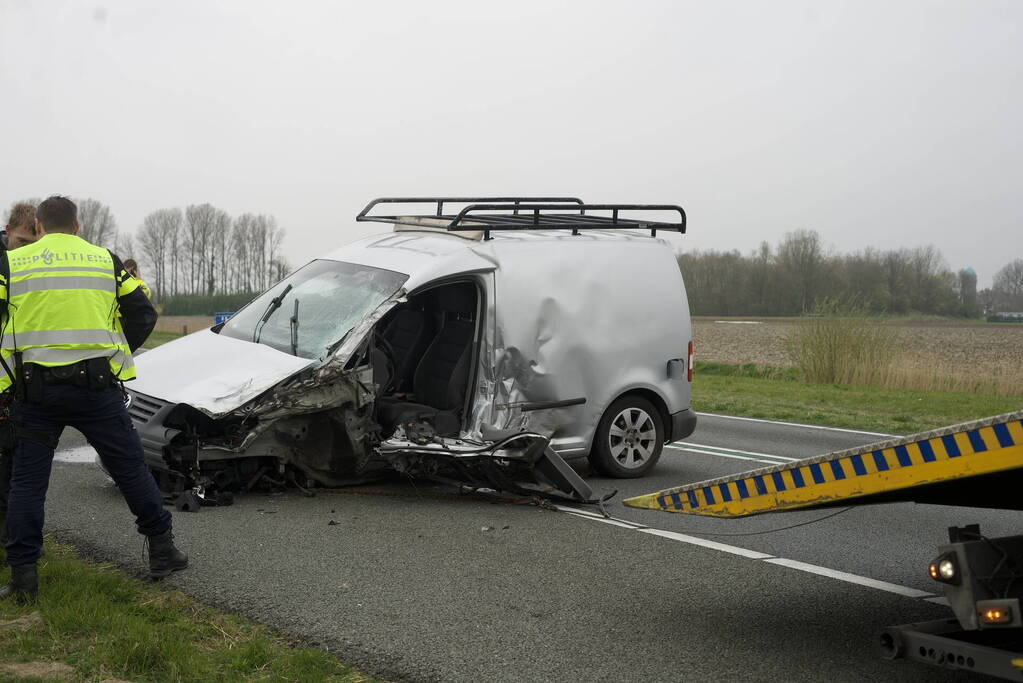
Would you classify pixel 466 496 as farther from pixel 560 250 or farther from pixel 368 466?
pixel 560 250

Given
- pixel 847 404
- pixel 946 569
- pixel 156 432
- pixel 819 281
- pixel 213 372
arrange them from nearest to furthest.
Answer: pixel 946 569 < pixel 156 432 < pixel 213 372 < pixel 847 404 < pixel 819 281

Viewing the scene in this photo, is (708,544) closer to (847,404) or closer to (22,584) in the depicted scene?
(22,584)

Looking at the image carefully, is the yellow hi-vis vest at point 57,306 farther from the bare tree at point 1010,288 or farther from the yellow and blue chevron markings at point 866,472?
the bare tree at point 1010,288

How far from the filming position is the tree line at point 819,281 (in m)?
53.9

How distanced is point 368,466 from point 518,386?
131 centimetres

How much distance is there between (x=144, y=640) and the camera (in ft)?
14.9

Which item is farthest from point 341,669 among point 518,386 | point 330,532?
point 518,386

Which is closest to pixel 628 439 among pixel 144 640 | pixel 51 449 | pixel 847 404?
pixel 51 449

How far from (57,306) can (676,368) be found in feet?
17.6

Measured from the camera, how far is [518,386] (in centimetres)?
833

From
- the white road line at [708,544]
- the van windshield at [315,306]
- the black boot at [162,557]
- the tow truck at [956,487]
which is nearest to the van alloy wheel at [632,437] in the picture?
the white road line at [708,544]

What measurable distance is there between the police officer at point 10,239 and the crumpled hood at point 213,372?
1292 millimetres

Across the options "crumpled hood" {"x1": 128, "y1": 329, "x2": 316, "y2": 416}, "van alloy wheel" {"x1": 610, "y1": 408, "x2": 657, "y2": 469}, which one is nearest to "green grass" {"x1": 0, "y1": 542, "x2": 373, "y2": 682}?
"crumpled hood" {"x1": 128, "y1": 329, "x2": 316, "y2": 416}

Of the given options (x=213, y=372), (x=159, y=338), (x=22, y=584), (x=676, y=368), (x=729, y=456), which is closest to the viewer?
(x=22, y=584)
